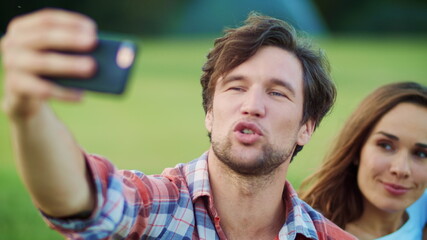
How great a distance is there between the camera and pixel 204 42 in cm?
2767

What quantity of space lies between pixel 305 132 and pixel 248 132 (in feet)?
2.08

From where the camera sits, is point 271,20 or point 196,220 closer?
point 196,220

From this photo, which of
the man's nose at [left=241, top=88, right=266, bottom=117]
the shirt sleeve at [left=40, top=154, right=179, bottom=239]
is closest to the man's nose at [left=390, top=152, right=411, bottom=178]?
the man's nose at [left=241, top=88, right=266, bottom=117]

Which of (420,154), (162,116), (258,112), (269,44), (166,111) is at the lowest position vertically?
(162,116)

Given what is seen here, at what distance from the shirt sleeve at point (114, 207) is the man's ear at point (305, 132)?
939 mm

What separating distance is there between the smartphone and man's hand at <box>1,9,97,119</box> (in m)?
0.05

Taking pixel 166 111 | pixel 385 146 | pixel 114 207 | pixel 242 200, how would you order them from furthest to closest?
1. pixel 166 111
2. pixel 385 146
3. pixel 242 200
4. pixel 114 207

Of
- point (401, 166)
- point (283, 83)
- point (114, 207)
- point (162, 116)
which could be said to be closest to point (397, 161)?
point (401, 166)

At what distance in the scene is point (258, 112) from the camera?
105 inches

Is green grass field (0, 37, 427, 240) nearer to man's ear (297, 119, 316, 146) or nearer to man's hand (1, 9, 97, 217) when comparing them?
man's hand (1, 9, 97, 217)

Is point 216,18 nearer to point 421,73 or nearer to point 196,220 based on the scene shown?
point 421,73

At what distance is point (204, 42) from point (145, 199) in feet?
83.9

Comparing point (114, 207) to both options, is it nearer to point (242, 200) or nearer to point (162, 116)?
point (242, 200)

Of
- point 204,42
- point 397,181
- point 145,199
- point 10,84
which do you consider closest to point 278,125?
point 145,199
